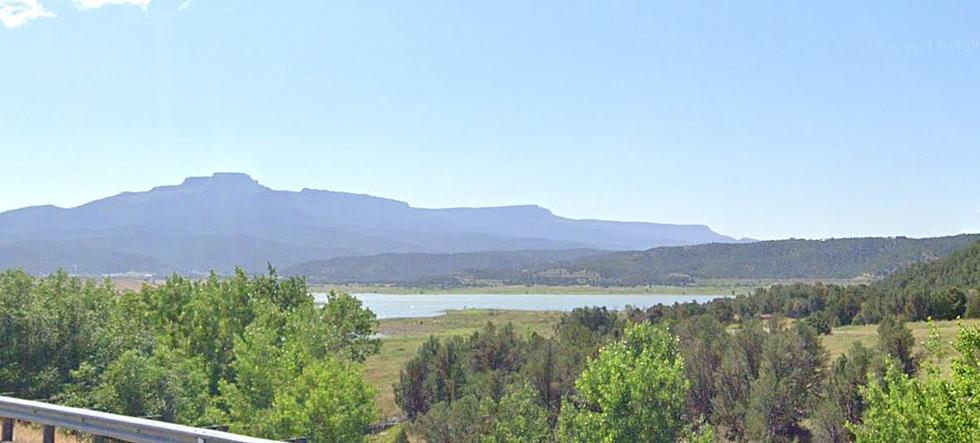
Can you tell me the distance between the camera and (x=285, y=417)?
101ft

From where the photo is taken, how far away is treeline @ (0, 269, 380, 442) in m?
23.8

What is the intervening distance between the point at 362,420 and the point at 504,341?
28908mm

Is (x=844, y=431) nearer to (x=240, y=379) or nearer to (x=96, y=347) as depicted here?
(x=240, y=379)

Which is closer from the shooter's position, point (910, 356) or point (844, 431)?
point (844, 431)

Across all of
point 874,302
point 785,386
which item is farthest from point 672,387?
point 874,302

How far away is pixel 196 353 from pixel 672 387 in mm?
20933

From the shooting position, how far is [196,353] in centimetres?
3819

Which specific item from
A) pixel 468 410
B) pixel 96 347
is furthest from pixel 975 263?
pixel 96 347

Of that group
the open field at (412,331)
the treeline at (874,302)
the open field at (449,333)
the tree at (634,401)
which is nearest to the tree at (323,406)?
the open field at (449,333)

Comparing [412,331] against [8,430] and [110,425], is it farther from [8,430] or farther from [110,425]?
[110,425]

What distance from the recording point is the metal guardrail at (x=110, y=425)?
33.5ft

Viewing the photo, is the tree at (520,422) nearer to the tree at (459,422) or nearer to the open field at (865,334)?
the tree at (459,422)

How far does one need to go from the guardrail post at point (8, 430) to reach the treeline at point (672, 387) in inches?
678

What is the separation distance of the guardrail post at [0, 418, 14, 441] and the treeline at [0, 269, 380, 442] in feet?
11.1
